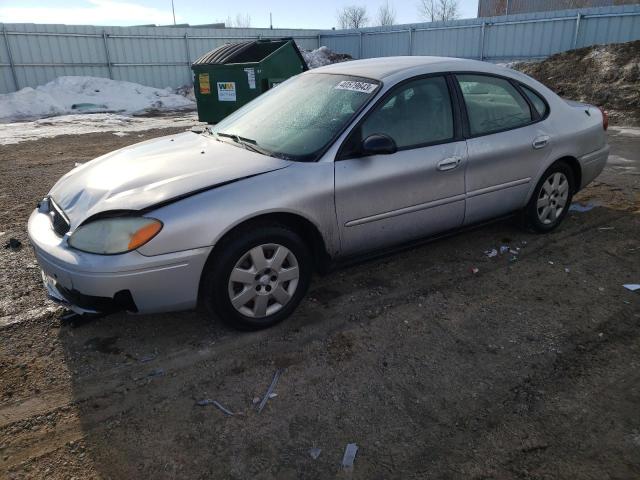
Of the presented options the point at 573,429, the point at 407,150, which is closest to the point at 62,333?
the point at 407,150

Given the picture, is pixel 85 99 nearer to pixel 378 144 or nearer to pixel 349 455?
pixel 378 144

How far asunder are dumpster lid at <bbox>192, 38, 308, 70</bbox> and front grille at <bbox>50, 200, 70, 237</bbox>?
765 cm

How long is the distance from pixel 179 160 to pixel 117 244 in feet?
2.77

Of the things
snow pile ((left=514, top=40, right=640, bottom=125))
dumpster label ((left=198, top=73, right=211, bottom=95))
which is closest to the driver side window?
dumpster label ((left=198, top=73, right=211, bottom=95))

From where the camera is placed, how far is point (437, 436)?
2.32 m

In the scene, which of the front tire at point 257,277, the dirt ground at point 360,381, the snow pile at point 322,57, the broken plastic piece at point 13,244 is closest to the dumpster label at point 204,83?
the broken plastic piece at point 13,244

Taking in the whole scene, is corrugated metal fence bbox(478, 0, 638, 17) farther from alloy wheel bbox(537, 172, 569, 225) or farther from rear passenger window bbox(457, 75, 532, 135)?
rear passenger window bbox(457, 75, 532, 135)

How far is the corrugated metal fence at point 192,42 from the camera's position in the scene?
1738 centimetres

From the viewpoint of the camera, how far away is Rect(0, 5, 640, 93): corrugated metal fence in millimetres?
17375

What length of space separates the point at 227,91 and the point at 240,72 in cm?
54

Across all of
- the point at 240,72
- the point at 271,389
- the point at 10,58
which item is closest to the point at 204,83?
the point at 240,72

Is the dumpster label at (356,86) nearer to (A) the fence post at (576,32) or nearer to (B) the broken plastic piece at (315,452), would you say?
(B) the broken plastic piece at (315,452)

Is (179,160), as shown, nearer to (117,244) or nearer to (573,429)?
(117,244)

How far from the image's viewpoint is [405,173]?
3.45 m
